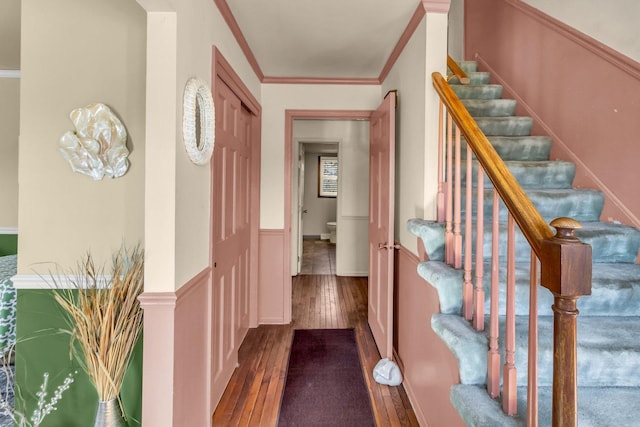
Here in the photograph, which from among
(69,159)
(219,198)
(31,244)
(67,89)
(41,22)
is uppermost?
(41,22)

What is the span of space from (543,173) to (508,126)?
1.65 feet

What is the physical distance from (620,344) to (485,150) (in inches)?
35.3

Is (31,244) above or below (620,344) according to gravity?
above

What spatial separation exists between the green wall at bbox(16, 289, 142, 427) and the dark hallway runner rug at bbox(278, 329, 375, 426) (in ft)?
2.76

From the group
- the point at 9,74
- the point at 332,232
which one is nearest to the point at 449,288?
the point at 9,74

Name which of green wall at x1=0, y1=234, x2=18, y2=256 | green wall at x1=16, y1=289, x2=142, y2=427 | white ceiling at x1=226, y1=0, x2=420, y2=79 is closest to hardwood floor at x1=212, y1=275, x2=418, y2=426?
green wall at x1=16, y1=289, x2=142, y2=427

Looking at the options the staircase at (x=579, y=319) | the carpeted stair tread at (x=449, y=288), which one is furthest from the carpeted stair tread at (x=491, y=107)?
the carpeted stair tread at (x=449, y=288)

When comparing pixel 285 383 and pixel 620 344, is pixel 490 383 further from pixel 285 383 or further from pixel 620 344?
pixel 285 383

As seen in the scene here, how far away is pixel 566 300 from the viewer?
0.72 meters

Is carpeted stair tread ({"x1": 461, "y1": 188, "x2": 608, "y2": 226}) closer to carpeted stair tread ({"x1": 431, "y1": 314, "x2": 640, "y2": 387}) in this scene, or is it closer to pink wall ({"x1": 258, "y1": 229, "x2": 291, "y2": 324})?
carpeted stair tread ({"x1": 431, "y1": 314, "x2": 640, "y2": 387})

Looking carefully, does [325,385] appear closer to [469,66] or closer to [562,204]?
[562,204]

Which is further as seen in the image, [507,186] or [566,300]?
[507,186]

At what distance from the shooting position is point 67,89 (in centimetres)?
145

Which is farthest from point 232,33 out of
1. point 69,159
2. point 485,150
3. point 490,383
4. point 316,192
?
point 316,192
